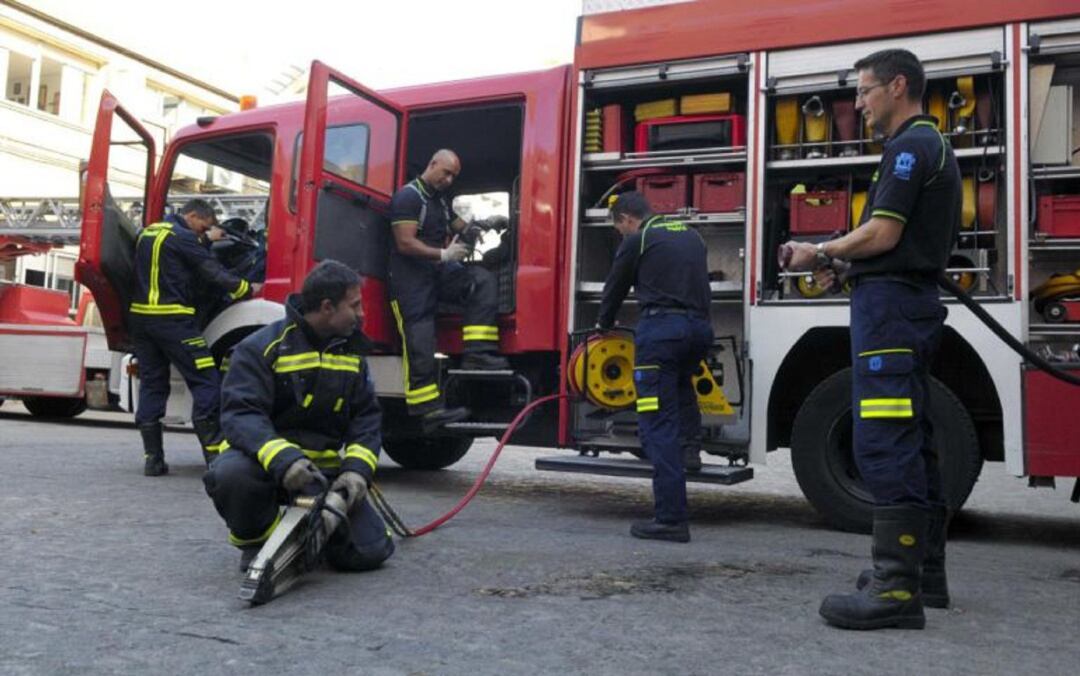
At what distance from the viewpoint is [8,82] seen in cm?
1981

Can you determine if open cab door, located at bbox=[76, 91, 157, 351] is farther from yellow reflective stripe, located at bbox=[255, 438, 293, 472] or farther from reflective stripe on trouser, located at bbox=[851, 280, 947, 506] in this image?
reflective stripe on trouser, located at bbox=[851, 280, 947, 506]

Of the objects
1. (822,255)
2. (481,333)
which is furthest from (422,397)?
(822,255)

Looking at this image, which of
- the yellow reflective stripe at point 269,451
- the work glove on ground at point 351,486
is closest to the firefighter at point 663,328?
the work glove on ground at point 351,486

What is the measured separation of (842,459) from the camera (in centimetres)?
468

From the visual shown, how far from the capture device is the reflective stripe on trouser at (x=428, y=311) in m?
5.58

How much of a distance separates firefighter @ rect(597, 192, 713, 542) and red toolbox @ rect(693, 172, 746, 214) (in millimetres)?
512

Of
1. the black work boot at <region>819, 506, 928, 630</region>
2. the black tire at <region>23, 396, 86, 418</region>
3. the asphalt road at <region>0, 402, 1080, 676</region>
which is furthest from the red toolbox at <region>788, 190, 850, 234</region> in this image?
the black tire at <region>23, 396, 86, 418</region>

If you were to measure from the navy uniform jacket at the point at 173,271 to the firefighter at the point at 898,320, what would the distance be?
159 inches

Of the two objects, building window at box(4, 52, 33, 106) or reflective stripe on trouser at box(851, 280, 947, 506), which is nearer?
reflective stripe on trouser at box(851, 280, 947, 506)

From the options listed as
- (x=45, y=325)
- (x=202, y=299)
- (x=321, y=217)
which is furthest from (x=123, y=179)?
(x=321, y=217)

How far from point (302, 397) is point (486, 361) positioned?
2.30 meters

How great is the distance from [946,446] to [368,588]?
2741 millimetres

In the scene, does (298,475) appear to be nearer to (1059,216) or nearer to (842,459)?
(842,459)

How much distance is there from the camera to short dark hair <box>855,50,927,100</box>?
305 cm
